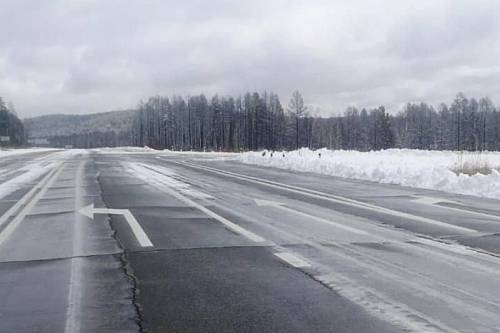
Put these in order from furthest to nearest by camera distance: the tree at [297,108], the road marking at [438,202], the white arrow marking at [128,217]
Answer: the tree at [297,108]
the road marking at [438,202]
the white arrow marking at [128,217]

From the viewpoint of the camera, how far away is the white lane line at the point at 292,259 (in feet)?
21.9

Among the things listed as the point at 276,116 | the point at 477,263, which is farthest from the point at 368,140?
the point at 477,263

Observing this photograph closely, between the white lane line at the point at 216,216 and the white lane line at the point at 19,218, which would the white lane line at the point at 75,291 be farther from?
the white lane line at the point at 216,216

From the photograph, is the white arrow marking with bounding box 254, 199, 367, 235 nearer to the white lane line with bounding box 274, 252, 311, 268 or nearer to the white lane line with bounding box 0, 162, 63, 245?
the white lane line with bounding box 274, 252, 311, 268

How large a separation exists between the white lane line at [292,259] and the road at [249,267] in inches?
1.0

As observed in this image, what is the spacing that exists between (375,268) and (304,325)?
2209 mm

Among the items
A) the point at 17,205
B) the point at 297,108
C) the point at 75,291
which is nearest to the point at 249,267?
the point at 75,291

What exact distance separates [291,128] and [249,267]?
486ft

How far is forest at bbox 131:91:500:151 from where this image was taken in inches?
5758

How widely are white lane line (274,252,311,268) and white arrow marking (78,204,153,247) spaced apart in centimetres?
200

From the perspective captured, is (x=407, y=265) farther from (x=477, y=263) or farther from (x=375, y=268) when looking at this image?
(x=477, y=263)

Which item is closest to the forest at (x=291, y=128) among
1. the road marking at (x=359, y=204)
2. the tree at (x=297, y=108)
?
the tree at (x=297, y=108)

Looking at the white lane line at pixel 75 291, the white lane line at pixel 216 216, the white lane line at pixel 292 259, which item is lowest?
the white lane line at pixel 75 291

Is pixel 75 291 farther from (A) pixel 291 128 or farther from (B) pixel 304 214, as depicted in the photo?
(A) pixel 291 128
